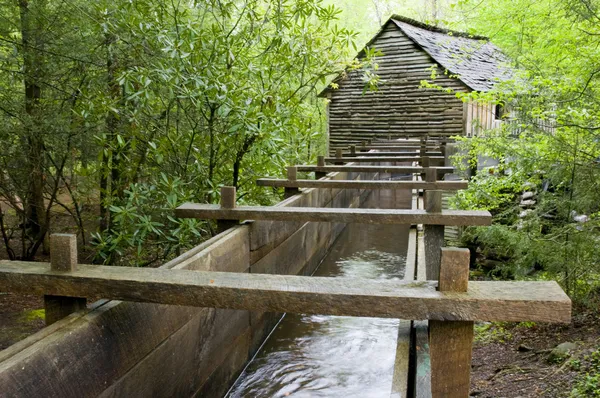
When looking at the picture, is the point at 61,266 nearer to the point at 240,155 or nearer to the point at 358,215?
the point at 358,215

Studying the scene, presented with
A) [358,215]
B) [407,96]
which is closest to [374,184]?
Result: [358,215]

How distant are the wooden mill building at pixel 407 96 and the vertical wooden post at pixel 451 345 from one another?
54.3 feet

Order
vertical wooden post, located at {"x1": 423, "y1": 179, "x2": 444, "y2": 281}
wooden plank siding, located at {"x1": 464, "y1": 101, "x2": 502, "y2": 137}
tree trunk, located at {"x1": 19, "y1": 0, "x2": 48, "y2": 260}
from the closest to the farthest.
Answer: vertical wooden post, located at {"x1": 423, "y1": 179, "x2": 444, "y2": 281} → tree trunk, located at {"x1": 19, "y1": 0, "x2": 48, "y2": 260} → wooden plank siding, located at {"x1": 464, "y1": 101, "x2": 502, "y2": 137}

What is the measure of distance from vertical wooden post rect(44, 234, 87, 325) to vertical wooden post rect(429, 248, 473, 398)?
171 cm

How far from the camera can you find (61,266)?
97.1 inches

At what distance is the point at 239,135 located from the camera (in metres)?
6.29

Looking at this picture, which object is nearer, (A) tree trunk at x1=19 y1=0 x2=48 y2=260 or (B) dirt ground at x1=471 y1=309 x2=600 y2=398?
(B) dirt ground at x1=471 y1=309 x2=600 y2=398

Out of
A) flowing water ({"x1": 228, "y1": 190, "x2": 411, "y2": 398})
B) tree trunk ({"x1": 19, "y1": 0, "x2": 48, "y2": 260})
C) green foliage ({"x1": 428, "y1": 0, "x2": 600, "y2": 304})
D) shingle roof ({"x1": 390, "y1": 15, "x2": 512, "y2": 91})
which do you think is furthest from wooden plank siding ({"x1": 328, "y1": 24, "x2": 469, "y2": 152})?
flowing water ({"x1": 228, "y1": 190, "x2": 411, "y2": 398})

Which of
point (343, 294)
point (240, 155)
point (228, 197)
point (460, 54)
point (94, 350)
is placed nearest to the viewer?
point (343, 294)

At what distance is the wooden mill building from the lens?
1867 centimetres

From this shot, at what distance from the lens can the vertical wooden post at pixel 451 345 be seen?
6.92ft

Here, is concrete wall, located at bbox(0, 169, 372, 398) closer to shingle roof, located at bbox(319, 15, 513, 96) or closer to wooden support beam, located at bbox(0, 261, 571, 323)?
wooden support beam, located at bbox(0, 261, 571, 323)

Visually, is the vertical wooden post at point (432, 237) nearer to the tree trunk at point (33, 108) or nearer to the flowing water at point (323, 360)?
the flowing water at point (323, 360)

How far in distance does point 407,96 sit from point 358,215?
16477 millimetres
